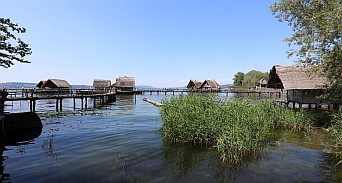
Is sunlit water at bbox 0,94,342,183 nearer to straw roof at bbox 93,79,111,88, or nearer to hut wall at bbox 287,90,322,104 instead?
hut wall at bbox 287,90,322,104

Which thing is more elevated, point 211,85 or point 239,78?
point 239,78

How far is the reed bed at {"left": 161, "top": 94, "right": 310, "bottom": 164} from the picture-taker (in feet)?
28.0

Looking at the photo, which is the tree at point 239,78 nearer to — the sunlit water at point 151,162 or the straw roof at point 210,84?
the straw roof at point 210,84

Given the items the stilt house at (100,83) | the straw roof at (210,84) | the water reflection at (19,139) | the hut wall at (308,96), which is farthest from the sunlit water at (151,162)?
the straw roof at (210,84)

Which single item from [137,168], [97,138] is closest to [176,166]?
[137,168]

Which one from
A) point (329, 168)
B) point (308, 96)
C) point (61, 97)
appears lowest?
point (329, 168)

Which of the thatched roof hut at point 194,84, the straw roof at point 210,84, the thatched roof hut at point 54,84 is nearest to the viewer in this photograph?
the thatched roof hut at point 54,84

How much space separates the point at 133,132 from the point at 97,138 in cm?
233

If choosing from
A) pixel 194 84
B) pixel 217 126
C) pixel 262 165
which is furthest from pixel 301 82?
pixel 194 84

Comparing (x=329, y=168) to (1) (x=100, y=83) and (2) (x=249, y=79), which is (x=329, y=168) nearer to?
(1) (x=100, y=83)

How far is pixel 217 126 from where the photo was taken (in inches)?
385

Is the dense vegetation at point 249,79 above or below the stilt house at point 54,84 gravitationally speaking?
above

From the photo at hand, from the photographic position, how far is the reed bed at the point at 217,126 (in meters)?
8.54

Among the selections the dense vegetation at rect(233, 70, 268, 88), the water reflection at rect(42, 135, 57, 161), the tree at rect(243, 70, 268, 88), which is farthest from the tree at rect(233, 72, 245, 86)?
the water reflection at rect(42, 135, 57, 161)
